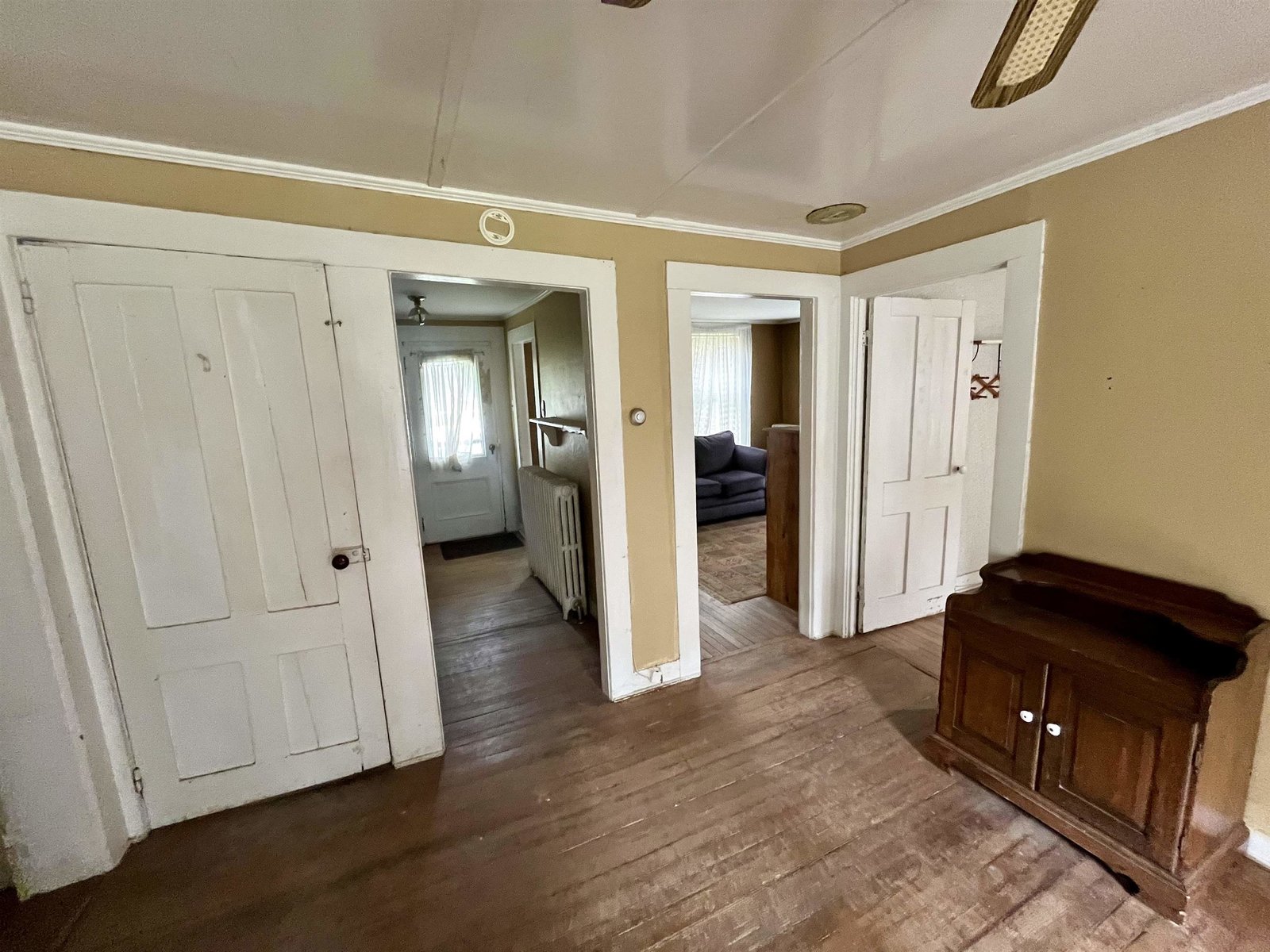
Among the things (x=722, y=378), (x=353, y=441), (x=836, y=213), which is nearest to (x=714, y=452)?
(x=722, y=378)

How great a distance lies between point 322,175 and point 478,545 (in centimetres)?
393

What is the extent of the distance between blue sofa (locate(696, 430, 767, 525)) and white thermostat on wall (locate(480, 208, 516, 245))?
12.5ft

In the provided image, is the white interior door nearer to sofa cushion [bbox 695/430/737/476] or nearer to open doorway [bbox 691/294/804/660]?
open doorway [bbox 691/294/804/660]

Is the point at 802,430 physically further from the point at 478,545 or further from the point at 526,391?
the point at 478,545

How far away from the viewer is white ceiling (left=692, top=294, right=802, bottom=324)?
505 cm

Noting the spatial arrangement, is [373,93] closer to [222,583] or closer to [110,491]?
[110,491]

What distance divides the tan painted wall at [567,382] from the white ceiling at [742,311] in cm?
160

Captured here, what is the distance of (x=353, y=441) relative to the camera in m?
1.84

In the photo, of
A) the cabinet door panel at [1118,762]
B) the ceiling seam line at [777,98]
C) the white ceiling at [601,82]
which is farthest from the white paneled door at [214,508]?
the cabinet door panel at [1118,762]

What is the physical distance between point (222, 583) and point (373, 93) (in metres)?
1.63

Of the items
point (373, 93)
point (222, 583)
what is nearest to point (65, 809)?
point (222, 583)

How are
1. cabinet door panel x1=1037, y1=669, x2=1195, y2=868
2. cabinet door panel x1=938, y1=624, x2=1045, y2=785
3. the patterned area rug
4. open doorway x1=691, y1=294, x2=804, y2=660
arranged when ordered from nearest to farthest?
cabinet door panel x1=1037, y1=669, x2=1195, y2=868 < cabinet door panel x1=938, y1=624, x2=1045, y2=785 < open doorway x1=691, y1=294, x2=804, y2=660 < the patterned area rug

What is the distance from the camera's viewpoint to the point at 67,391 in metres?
1.51

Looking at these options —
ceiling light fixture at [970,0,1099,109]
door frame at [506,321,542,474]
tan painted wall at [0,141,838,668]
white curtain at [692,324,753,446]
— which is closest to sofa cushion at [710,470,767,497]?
white curtain at [692,324,753,446]
